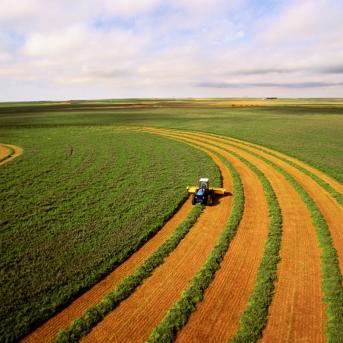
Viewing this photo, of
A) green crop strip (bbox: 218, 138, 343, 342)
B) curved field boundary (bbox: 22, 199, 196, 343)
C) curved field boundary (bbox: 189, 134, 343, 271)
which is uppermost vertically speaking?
curved field boundary (bbox: 189, 134, 343, 271)

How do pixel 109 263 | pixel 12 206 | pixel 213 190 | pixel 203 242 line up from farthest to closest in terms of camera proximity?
pixel 213 190 → pixel 12 206 → pixel 203 242 → pixel 109 263

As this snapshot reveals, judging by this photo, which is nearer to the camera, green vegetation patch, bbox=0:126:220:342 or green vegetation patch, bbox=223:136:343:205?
green vegetation patch, bbox=0:126:220:342

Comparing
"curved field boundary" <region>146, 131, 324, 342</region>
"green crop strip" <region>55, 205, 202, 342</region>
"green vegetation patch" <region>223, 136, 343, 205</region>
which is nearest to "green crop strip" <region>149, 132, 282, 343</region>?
"curved field boundary" <region>146, 131, 324, 342</region>

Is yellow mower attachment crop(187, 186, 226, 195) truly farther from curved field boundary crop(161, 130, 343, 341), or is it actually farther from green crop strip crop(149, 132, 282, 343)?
curved field boundary crop(161, 130, 343, 341)

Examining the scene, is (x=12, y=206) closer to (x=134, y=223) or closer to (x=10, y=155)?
(x=134, y=223)

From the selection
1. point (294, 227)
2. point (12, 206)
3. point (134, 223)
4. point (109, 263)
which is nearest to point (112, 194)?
point (134, 223)

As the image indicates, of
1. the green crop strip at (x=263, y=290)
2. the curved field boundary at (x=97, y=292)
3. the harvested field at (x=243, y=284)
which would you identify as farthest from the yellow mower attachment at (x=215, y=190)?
the curved field boundary at (x=97, y=292)

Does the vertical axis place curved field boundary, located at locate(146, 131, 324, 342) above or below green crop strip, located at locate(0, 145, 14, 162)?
below
